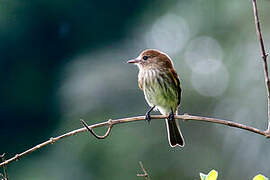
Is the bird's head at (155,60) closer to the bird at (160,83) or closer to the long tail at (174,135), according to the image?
the bird at (160,83)

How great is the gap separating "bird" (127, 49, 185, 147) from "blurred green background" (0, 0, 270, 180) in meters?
2.92

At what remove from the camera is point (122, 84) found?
516 inches

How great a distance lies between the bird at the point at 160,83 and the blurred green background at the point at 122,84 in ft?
9.57

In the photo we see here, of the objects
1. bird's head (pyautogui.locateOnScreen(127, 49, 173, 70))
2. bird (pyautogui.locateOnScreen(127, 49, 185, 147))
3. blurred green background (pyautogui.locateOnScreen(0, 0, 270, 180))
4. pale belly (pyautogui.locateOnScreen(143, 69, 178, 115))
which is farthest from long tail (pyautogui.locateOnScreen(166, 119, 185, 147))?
blurred green background (pyautogui.locateOnScreen(0, 0, 270, 180))

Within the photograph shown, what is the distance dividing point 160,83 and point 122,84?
26.1 ft

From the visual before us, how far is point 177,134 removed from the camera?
5328 millimetres

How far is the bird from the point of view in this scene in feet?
17.0

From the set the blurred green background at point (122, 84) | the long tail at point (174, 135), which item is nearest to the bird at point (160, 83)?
the long tail at point (174, 135)

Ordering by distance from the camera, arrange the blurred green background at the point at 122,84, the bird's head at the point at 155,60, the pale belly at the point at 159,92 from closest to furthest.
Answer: the pale belly at the point at 159,92, the bird's head at the point at 155,60, the blurred green background at the point at 122,84

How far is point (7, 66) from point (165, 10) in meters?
4.35

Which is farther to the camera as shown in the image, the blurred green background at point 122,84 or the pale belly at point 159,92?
the blurred green background at point 122,84

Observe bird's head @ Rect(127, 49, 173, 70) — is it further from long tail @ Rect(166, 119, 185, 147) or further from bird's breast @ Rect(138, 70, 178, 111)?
long tail @ Rect(166, 119, 185, 147)

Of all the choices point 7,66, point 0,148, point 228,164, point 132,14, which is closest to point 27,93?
point 7,66

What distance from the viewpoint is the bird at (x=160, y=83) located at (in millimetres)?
5176
